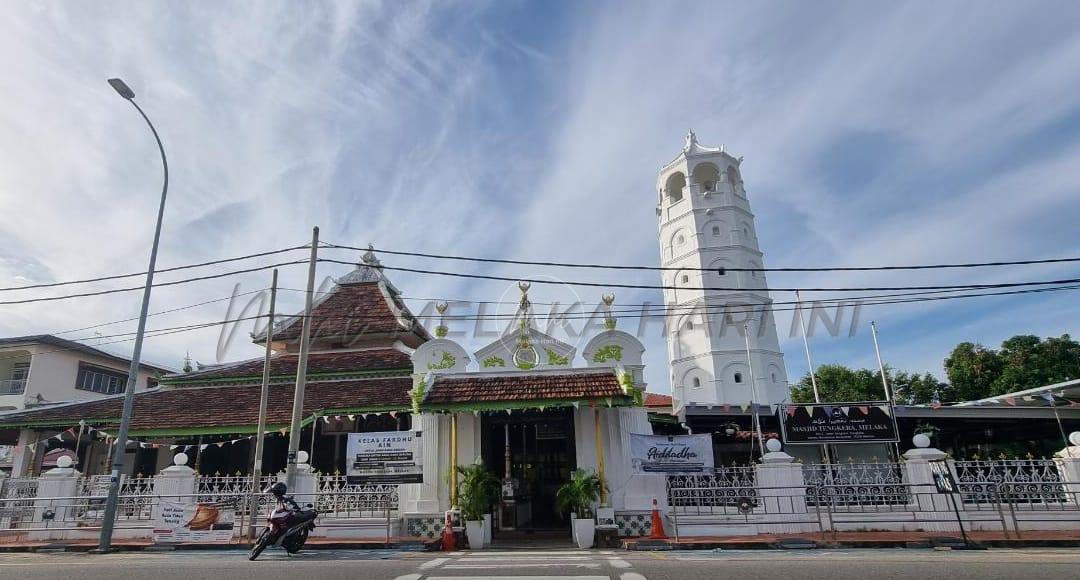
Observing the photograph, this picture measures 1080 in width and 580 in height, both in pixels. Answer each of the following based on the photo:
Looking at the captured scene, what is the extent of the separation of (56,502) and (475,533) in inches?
398

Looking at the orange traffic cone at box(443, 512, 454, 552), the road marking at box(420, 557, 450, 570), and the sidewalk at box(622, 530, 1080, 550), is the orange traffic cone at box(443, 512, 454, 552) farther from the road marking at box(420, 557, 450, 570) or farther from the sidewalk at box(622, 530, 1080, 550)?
the sidewalk at box(622, 530, 1080, 550)

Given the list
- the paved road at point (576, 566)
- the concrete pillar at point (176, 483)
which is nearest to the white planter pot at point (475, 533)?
the paved road at point (576, 566)

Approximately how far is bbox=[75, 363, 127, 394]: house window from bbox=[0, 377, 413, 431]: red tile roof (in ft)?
44.9

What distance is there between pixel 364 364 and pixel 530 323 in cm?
766

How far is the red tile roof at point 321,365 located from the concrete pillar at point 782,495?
36.6 feet

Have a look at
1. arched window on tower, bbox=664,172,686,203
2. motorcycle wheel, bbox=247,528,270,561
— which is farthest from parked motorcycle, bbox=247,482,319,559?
arched window on tower, bbox=664,172,686,203

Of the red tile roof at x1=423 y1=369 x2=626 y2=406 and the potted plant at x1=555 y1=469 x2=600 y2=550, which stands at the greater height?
the red tile roof at x1=423 y1=369 x2=626 y2=406

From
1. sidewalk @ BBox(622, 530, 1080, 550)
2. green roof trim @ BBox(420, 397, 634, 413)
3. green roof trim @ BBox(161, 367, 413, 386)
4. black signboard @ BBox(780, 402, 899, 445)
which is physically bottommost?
Result: sidewalk @ BBox(622, 530, 1080, 550)

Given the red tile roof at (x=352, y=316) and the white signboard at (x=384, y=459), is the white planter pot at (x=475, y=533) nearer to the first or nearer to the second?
the white signboard at (x=384, y=459)

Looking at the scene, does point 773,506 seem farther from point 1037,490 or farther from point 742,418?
point 742,418

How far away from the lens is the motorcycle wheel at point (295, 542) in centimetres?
1088

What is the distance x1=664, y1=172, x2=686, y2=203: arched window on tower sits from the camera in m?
47.4

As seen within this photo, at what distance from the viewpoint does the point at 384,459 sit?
13750mm

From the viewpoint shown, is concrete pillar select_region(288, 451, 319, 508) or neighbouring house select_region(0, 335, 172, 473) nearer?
concrete pillar select_region(288, 451, 319, 508)
